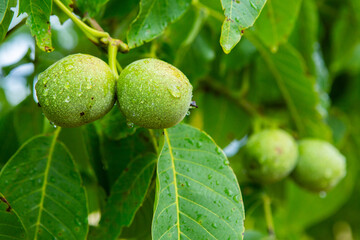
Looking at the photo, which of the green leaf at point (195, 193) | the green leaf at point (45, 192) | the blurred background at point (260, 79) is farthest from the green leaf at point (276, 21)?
the green leaf at point (45, 192)

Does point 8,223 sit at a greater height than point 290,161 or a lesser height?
greater

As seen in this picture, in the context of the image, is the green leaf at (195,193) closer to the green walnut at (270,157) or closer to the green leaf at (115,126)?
the green leaf at (115,126)

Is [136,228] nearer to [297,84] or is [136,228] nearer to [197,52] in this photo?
[197,52]

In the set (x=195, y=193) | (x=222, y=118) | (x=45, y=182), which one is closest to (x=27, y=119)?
(x=45, y=182)

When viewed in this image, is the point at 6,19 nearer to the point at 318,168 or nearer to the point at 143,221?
the point at 143,221

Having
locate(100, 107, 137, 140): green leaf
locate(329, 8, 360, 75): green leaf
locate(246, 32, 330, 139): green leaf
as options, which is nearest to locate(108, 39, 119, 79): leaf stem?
locate(100, 107, 137, 140): green leaf

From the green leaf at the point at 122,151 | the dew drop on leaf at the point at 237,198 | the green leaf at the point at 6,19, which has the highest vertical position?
the green leaf at the point at 6,19
